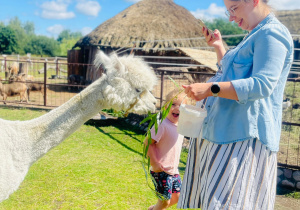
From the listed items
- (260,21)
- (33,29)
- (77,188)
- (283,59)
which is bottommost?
(77,188)

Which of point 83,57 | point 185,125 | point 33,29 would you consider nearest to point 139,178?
point 185,125

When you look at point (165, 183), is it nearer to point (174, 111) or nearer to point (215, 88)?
point (174, 111)

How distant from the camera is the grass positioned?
3377 mm

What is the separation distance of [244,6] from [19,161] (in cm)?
184

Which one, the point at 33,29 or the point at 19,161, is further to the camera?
the point at 33,29

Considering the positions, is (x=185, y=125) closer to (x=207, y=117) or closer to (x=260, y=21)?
(x=207, y=117)

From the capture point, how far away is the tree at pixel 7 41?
45.4 m

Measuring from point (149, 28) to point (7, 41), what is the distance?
→ 39849 millimetres

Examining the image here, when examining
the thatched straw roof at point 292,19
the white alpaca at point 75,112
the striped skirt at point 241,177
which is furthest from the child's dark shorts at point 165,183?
the thatched straw roof at point 292,19

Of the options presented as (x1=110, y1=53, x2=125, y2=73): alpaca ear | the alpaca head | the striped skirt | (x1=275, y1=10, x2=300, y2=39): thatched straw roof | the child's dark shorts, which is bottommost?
the child's dark shorts

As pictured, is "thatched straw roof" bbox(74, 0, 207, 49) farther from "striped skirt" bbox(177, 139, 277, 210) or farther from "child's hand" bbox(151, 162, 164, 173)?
"striped skirt" bbox(177, 139, 277, 210)

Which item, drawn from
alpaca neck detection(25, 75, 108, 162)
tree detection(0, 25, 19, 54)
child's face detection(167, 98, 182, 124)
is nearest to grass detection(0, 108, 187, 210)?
child's face detection(167, 98, 182, 124)

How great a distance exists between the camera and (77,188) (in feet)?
12.3

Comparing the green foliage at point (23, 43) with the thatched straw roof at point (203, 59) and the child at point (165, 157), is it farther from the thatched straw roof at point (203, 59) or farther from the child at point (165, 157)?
the child at point (165, 157)
